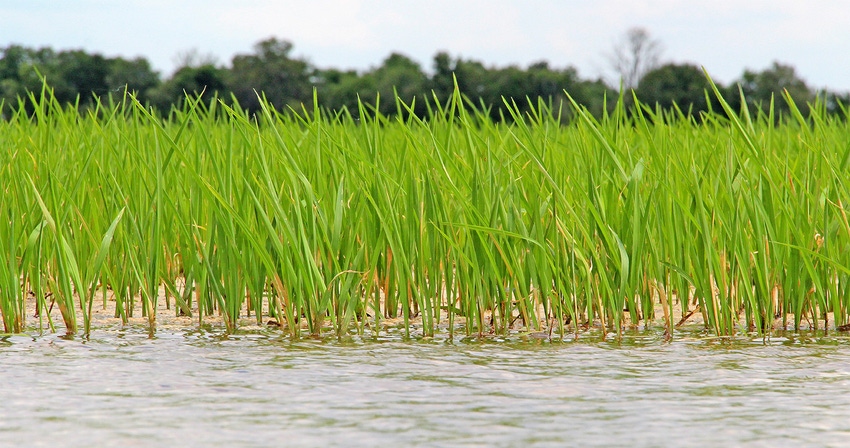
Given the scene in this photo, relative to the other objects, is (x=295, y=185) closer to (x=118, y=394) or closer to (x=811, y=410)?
(x=118, y=394)

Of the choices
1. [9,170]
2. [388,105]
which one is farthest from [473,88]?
[9,170]

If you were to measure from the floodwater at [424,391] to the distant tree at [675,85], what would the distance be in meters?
27.9

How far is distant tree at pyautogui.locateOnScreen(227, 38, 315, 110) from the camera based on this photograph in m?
31.1

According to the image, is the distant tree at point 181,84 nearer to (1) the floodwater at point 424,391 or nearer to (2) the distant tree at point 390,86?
(2) the distant tree at point 390,86

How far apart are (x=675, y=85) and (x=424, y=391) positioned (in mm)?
29771

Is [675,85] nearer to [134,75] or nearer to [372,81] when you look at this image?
[372,81]

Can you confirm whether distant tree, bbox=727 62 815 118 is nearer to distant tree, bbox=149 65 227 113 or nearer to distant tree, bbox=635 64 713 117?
distant tree, bbox=635 64 713 117

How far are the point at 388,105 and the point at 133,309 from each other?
2348 cm

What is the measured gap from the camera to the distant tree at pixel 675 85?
2941 centimetres

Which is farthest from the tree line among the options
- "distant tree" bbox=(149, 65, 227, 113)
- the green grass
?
the green grass

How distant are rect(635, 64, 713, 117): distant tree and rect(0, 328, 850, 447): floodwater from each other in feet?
91.5

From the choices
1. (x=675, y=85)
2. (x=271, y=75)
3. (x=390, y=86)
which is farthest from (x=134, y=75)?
(x=675, y=85)

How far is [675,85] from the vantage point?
30.0m

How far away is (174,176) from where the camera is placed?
3.13m
